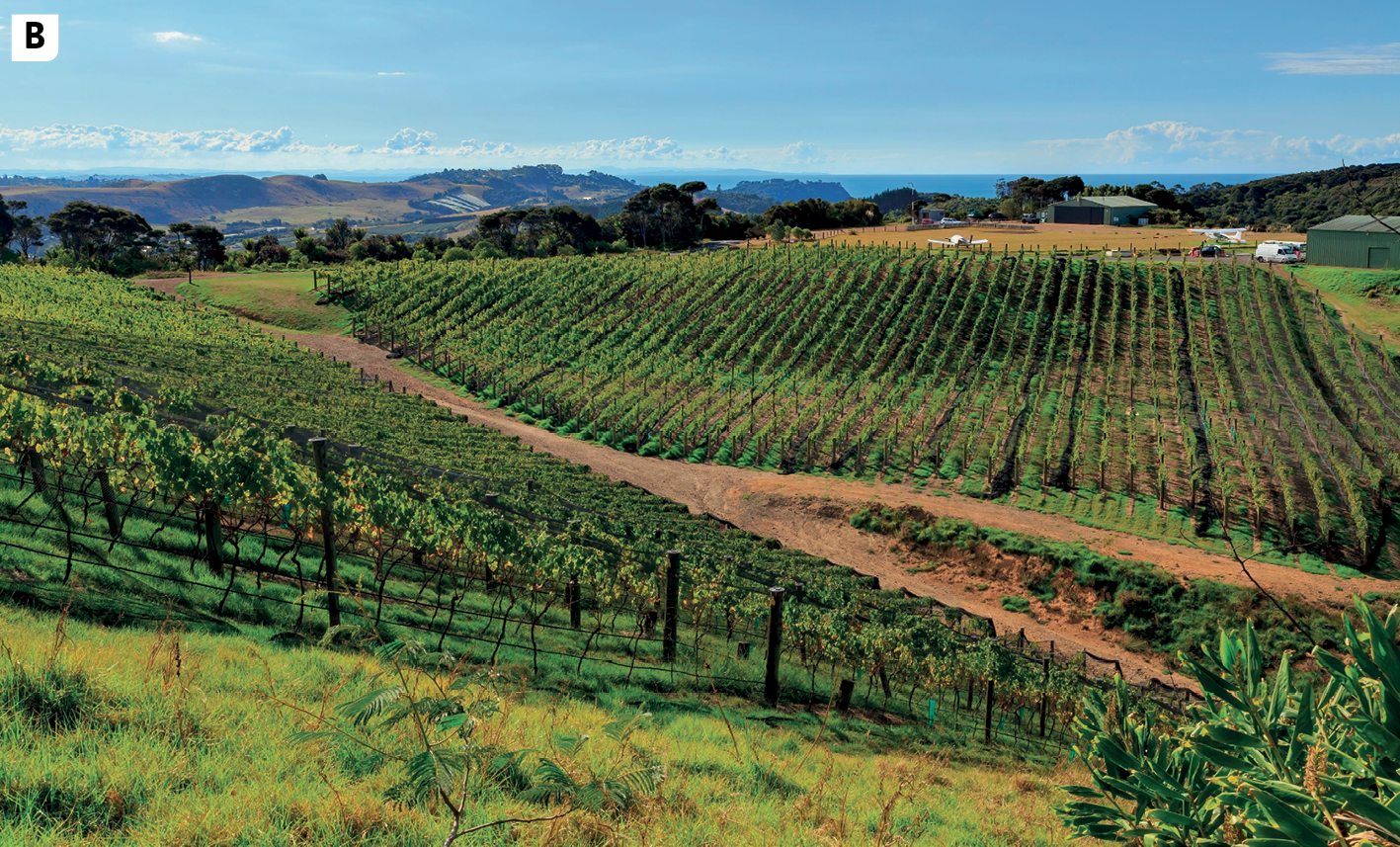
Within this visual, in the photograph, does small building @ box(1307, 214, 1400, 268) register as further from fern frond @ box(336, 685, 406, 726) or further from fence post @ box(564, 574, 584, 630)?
fern frond @ box(336, 685, 406, 726)

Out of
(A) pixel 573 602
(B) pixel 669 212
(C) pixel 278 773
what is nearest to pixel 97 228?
(B) pixel 669 212

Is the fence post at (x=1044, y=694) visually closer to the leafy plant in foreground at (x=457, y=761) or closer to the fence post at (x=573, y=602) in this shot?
the fence post at (x=573, y=602)

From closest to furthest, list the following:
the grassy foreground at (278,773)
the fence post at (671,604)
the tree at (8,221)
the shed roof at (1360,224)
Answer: the grassy foreground at (278,773)
the fence post at (671,604)
the shed roof at (1360,224)
the tree at (8,221)

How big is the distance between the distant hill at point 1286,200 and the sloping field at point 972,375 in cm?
5512

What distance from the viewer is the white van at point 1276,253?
61.1 meters

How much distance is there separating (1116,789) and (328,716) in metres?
5.68

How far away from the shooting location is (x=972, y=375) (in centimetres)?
4672

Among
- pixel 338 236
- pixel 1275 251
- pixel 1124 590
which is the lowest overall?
pixel 1124 590


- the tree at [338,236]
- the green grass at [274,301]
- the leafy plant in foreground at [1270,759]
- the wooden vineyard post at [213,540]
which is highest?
the tree at [338,236]

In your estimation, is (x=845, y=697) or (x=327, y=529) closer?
(x=327, y=529)

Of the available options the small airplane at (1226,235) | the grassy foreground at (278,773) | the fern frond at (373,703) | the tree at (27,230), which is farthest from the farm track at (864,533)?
the tree at (27,230)

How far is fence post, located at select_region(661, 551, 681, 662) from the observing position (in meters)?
11.1

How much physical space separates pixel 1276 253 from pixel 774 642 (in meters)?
71.1

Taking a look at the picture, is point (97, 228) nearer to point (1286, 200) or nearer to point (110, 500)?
point (110, 500)
